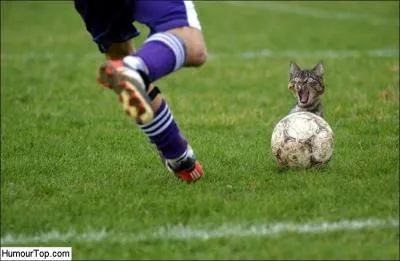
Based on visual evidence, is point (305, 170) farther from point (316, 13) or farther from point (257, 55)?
point (316, 13)

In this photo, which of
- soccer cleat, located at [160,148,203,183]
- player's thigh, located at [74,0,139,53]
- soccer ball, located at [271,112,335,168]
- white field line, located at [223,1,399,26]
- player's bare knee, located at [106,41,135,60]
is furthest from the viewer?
white field line, located at [223,1,399,26]

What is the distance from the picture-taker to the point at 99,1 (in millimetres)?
4984

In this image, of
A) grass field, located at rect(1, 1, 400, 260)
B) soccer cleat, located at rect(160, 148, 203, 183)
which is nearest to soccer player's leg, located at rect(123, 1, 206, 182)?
soccer cleat, located at rect(160, 148, 203, 183)

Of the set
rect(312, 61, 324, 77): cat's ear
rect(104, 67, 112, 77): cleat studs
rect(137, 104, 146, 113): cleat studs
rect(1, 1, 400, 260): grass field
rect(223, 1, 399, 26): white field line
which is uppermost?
rect(104, 67, 112, 77): cleat studs

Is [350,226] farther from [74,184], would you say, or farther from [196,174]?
[74,184]

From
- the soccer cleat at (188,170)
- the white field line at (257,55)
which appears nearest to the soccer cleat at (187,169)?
the soccer cleat at (188,170)

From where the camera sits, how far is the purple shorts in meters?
4.75

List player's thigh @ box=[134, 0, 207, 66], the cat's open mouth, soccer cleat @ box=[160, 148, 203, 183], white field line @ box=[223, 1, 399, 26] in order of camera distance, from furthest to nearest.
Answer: white field line @ box=[223, 1, 399, 26], the cat's open mouth, soccer cleat @ box=[160, 148, 203, 183], player's thigh @ box=[134, 0, 207, 66]

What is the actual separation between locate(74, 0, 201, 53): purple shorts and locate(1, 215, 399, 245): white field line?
1308mm

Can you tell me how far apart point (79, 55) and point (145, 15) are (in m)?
8.12

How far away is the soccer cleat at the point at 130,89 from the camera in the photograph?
4.31m

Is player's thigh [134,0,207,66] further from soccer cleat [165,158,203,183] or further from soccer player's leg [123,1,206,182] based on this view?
soccer cleat [165,158,203,183]

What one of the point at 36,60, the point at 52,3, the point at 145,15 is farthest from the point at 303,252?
the point at 52,3

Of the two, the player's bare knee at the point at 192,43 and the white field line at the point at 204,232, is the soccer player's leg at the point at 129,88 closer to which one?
the player's bare knee at the point at 192,43
